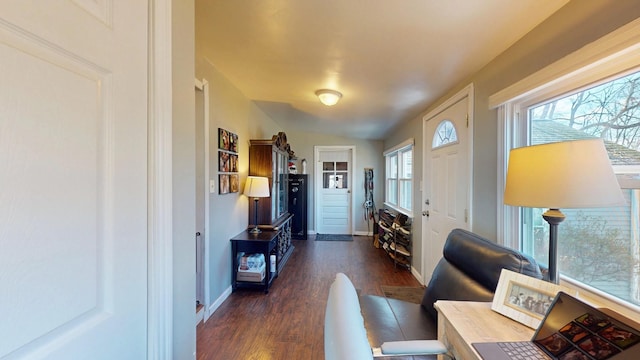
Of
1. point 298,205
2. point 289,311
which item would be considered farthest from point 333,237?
point 289,311

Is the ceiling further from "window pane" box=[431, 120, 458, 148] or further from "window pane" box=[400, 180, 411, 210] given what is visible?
"window pane" box=[400, 180, 411, 210]

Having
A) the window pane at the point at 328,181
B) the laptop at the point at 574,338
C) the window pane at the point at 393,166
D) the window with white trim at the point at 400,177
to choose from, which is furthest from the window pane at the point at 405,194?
the laptop at the point at 574,338

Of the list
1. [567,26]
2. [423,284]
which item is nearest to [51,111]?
[567,26]

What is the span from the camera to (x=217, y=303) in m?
2.61

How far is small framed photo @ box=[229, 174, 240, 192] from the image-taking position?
2.87m

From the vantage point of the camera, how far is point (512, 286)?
42.3 inches

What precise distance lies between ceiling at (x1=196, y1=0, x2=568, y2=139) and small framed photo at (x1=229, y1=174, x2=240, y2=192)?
101cm

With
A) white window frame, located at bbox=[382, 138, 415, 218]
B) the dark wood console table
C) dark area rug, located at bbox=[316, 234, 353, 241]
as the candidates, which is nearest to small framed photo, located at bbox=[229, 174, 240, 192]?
the dark wood console table

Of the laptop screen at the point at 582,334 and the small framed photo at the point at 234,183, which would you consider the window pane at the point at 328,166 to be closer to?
the small framed photo at the point at 234,183

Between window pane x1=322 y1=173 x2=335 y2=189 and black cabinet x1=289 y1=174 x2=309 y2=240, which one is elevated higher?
window pane x1=322 y1=173 x2=335 y2=189

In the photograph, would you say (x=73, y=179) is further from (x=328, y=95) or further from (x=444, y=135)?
(x=444, y=135)

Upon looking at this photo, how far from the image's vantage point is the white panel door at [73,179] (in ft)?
1.50

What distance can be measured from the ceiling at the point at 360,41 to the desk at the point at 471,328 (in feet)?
4.99

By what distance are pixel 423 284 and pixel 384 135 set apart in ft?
10.6
